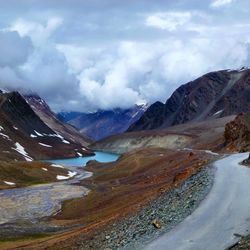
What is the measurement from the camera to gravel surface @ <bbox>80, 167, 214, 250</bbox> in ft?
87.0

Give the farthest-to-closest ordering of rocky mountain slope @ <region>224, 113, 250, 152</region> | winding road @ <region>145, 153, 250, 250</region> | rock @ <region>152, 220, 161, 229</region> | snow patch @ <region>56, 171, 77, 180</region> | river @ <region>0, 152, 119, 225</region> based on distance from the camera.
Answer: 1. snow patch @ <region>56, 171, 77, 180</region>
2. rocky mountain slope @ <region>224, 113, 250, 152</region>
3. river @ <region>0, 152, 119, 225</region>
4. rock @ <region>152, 220, 161, 229</region>
5. winding road @ <region>145, 153, 250, 250</region>

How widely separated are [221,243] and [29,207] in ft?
195

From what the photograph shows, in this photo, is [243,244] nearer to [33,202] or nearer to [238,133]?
[33,202]

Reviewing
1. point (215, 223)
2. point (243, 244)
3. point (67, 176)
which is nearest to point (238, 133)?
point (67, 176)

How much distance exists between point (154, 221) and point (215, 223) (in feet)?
10.7

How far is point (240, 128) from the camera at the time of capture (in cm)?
10906

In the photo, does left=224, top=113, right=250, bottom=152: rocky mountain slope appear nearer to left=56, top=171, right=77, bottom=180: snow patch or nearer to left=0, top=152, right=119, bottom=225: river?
left=0, top=152, right=119, bottom=225: river

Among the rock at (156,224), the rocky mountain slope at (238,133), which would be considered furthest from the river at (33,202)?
the rock at (156,224)

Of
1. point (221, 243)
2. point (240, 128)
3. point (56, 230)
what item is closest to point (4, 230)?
point (56, 230)

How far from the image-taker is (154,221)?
28000 mm

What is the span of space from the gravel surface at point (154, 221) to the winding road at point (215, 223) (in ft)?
1.95

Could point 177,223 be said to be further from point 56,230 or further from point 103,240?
point 56,230

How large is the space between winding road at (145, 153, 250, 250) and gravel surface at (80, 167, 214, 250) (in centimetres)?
59

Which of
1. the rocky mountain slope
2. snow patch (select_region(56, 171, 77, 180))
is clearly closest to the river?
the rocky mountain slope
